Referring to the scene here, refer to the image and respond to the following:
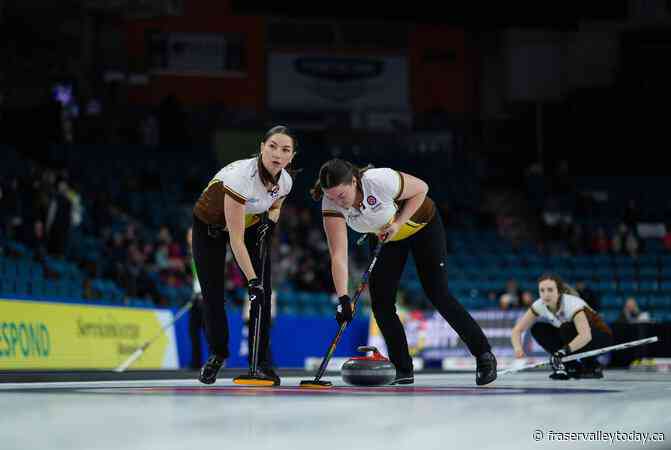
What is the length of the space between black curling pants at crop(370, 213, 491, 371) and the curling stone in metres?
0.50

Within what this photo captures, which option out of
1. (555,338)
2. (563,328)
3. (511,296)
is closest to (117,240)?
(511,296)

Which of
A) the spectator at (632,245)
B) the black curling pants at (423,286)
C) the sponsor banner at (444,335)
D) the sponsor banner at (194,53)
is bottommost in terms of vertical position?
the sponsor banner at (444,335)


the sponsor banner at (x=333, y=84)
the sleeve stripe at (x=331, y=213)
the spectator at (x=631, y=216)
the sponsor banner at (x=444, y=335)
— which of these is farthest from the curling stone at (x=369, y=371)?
the sponsor banner at (x=333, y=84)

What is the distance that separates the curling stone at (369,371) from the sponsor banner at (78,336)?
5298mm

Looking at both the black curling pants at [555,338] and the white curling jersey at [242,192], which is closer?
the white curling jersey at [242,192]

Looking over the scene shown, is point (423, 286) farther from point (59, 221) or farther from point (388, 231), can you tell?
point (59, 221)

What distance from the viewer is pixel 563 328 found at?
9375 mm

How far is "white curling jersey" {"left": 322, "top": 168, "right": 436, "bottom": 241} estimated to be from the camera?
6.39 meters

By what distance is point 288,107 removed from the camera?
2980cm

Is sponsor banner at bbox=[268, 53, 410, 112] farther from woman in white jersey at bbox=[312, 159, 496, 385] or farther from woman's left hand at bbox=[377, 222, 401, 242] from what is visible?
woman's left hand at bbox=[377, 222, 401, 242]

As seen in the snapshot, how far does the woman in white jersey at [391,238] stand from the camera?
623 cm

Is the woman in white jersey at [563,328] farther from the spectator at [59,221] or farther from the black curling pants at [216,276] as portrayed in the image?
the spectator at [59,221]

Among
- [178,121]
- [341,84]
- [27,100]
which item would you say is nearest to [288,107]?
[341,84]

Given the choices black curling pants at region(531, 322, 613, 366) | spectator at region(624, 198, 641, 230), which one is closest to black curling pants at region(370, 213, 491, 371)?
black curling pants at region(531, 322, 613, 366)
